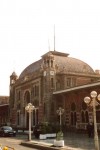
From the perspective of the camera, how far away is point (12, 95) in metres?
55.4

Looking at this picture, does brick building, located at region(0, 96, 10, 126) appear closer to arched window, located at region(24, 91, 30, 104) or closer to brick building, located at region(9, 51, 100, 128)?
brick building, located at region(9, 51, 100, 128)

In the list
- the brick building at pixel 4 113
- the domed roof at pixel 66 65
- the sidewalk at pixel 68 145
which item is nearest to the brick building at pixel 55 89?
the domed roof at pixel 66 65

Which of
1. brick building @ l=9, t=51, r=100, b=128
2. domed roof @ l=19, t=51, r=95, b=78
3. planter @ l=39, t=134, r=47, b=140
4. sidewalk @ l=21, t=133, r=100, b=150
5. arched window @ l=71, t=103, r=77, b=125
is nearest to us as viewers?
sidewalk @ l=21, t=133, r=100, b=150

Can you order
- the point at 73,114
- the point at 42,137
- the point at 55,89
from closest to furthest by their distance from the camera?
the point at 42,137 < the point at 73,114 < the point at 55,89

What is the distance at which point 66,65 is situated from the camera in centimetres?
4562

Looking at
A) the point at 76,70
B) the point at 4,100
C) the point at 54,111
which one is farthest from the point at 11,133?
the point at 4,100

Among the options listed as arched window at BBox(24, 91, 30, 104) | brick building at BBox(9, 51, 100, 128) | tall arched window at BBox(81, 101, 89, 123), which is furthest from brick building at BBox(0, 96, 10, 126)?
tall arched window at BBox(81, 101, 89, 123)

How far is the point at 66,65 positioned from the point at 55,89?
6.08m

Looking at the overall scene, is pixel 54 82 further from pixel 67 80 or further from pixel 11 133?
pixel 11 133

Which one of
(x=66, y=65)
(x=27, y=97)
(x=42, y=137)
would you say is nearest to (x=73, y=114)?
(x=66, y=65)

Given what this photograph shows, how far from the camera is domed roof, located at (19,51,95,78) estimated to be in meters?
44.9

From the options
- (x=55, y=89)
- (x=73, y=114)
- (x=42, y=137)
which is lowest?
(x=42, y=137)

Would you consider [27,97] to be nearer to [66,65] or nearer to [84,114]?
[66,65]

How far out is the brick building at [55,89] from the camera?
3597cm
